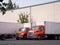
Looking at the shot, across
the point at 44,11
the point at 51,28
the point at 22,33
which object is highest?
the point at 44,11

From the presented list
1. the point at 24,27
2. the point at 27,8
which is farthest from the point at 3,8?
the point at 27,8

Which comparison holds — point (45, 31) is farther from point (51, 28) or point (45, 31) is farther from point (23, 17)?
point (23, 17)

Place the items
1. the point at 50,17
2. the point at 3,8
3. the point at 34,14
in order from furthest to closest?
the point at 34,14
the point at 50,17
the point at 3,8

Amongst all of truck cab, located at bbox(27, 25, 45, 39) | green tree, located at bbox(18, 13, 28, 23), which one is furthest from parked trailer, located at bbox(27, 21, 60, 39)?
green tree, located at bbox(18, 13, 28, 23)

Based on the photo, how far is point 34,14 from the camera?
209 ft

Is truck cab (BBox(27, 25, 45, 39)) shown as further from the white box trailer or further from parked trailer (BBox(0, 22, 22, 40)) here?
Result: parked trailer (BBox(0, 22, 22, 40))

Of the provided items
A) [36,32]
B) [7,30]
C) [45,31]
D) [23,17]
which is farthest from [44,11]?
[36,32]

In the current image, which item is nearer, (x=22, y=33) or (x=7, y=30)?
(x=22, y=33)

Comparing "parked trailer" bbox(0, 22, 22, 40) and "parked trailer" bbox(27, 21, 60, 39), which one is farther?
"parked trailer" bbox(0, 22, 22, 40)

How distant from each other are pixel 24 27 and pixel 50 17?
12.1 meters

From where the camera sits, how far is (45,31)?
4488cm

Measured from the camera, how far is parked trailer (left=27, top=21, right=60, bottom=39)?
146 feet

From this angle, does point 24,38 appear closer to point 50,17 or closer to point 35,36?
point 35,36

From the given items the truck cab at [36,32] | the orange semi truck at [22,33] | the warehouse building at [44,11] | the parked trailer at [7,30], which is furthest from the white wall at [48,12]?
the truck cab at [36,32]
